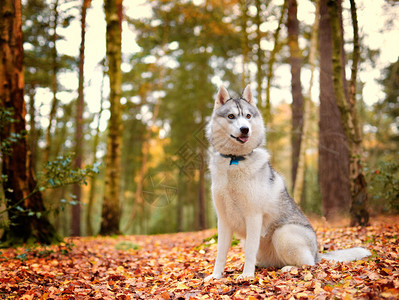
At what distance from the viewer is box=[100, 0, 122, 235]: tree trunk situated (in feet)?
31.6

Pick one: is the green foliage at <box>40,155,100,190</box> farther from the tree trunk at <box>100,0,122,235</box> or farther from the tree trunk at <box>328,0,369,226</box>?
the tree trunk at <box>328,0,369,226</box>

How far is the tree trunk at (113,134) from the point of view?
9.63 metres

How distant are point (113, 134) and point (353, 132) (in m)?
6.89

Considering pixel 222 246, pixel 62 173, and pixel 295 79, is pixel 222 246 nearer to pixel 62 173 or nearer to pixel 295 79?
pixel 62 173

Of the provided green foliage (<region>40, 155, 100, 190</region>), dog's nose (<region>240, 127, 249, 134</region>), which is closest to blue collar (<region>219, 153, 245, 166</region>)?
dog's nose (<region>240, 127, 249, 134</region>)

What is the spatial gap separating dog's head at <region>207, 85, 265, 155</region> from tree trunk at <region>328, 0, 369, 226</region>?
375 cm

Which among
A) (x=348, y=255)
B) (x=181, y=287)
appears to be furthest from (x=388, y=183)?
(x=181, y=287)

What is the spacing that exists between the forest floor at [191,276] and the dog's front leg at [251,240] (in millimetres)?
129

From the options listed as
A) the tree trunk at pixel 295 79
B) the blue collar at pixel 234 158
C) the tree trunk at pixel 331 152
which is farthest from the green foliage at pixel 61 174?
the tree trunk at pixel 295 79

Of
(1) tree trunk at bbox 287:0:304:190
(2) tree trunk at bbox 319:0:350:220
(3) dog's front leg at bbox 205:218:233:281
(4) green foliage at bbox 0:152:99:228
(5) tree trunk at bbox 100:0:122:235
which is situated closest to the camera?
(3) dog's front leg at bbox 205:218:233:281

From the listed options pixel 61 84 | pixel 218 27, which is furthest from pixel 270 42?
pixel 61 84

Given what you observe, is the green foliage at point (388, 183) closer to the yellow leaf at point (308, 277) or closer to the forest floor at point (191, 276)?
the forest floor at point (191, 276)

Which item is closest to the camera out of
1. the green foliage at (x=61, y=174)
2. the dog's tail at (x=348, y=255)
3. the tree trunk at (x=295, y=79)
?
the dog's tail at (x=348, y=255)

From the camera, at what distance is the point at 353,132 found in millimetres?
6816
